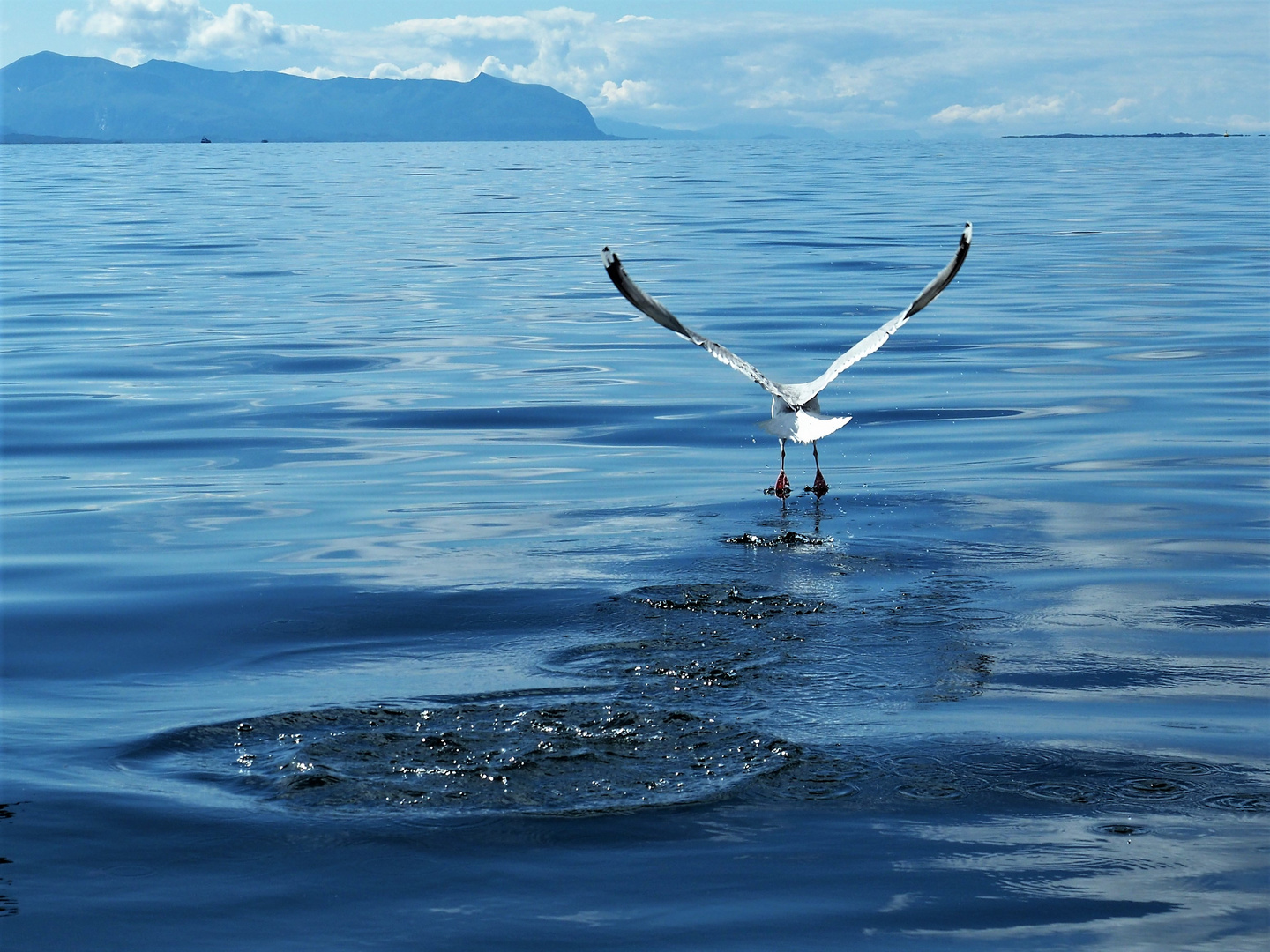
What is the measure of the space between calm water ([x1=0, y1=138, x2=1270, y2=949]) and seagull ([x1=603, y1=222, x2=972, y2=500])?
786 millimetres

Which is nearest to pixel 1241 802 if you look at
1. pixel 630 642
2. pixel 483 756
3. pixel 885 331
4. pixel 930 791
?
pixel 930 791

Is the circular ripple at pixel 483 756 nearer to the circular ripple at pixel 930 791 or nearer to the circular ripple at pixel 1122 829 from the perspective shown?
the circular ripple at pixel 930 791

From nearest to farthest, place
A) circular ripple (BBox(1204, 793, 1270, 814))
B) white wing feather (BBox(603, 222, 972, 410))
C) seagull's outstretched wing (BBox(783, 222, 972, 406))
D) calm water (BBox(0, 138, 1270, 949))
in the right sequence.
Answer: calm water (BBox(0, 138, 1270, 949)) → circular ripple (BBox(1204, 793, 1270, 814)) → white wing feather (BBox(603, 222, 972, 410)) → seagull's outstretched wing (BBox(783, 222, 972, 406))

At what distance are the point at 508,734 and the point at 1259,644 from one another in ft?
15.2

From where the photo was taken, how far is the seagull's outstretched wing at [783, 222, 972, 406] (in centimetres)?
1038

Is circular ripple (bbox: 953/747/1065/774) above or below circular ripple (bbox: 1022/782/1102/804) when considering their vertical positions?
above

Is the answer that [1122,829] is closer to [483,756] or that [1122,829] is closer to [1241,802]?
[1241,802]

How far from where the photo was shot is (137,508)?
510 inches

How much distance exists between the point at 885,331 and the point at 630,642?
3461 mm

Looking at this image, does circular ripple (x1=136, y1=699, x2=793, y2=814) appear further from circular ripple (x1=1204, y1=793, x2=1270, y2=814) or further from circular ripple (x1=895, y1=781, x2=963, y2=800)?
circular ripple (x1=1204, y1=793, x2=1270, y2=814)

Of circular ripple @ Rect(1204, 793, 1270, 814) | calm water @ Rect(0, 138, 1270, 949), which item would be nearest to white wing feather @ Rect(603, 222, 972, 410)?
calm water @ Rect(0, 138, 1270, 949)

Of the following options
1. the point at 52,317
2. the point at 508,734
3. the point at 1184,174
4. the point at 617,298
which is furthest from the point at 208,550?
the point at 1184,174

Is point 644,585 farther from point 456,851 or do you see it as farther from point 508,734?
point 456,851

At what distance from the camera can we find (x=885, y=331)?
11031mm
